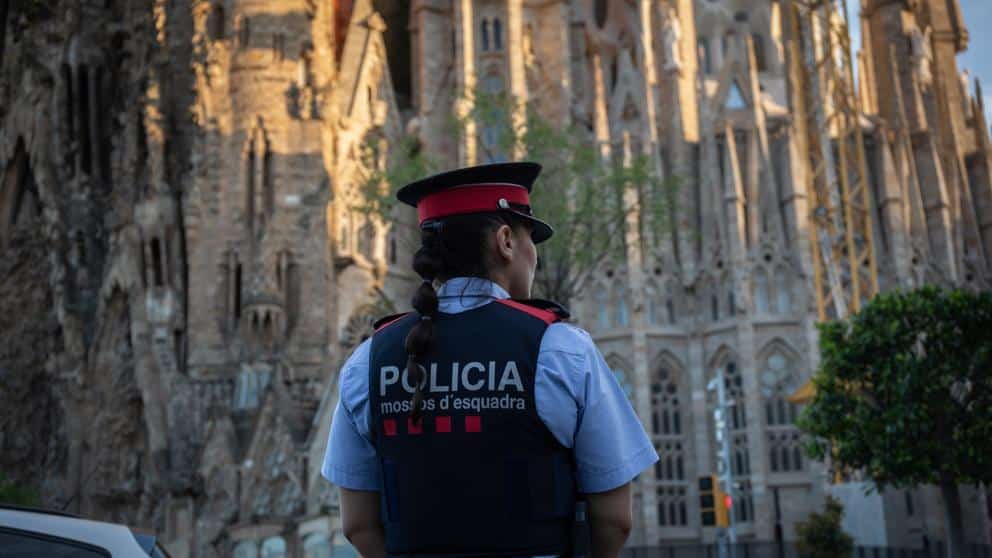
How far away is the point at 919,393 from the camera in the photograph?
21594 millimetres

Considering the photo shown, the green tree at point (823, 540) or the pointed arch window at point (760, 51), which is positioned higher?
the pointed arch window at point (760, 51)

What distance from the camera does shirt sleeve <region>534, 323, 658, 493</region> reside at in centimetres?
302

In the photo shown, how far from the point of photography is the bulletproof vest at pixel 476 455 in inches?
116

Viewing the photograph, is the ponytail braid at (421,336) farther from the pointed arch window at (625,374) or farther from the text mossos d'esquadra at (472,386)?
the pointed arch window at (625,374)

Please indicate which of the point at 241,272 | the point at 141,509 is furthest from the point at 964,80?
the point at 141,509

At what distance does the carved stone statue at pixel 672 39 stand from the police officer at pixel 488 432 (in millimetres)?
37957

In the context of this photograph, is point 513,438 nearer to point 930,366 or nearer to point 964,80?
point 930,366

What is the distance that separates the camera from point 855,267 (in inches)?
1421

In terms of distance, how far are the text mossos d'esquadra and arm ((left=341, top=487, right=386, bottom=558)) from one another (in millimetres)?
376

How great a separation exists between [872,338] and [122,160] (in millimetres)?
21495

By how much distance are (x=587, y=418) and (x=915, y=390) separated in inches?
791

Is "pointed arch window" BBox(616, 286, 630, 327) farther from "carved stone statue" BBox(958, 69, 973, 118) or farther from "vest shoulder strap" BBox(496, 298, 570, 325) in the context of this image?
"vest shoulder strap" BBox(496, 298, 570, 325)

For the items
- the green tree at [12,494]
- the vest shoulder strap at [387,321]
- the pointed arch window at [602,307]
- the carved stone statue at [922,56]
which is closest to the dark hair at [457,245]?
the vest shoulder strap at [387,321]

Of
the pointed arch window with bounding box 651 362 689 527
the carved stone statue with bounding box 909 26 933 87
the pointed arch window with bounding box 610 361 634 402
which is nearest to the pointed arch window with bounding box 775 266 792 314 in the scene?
the pointed arch window with bounding box 651 362 689 527
